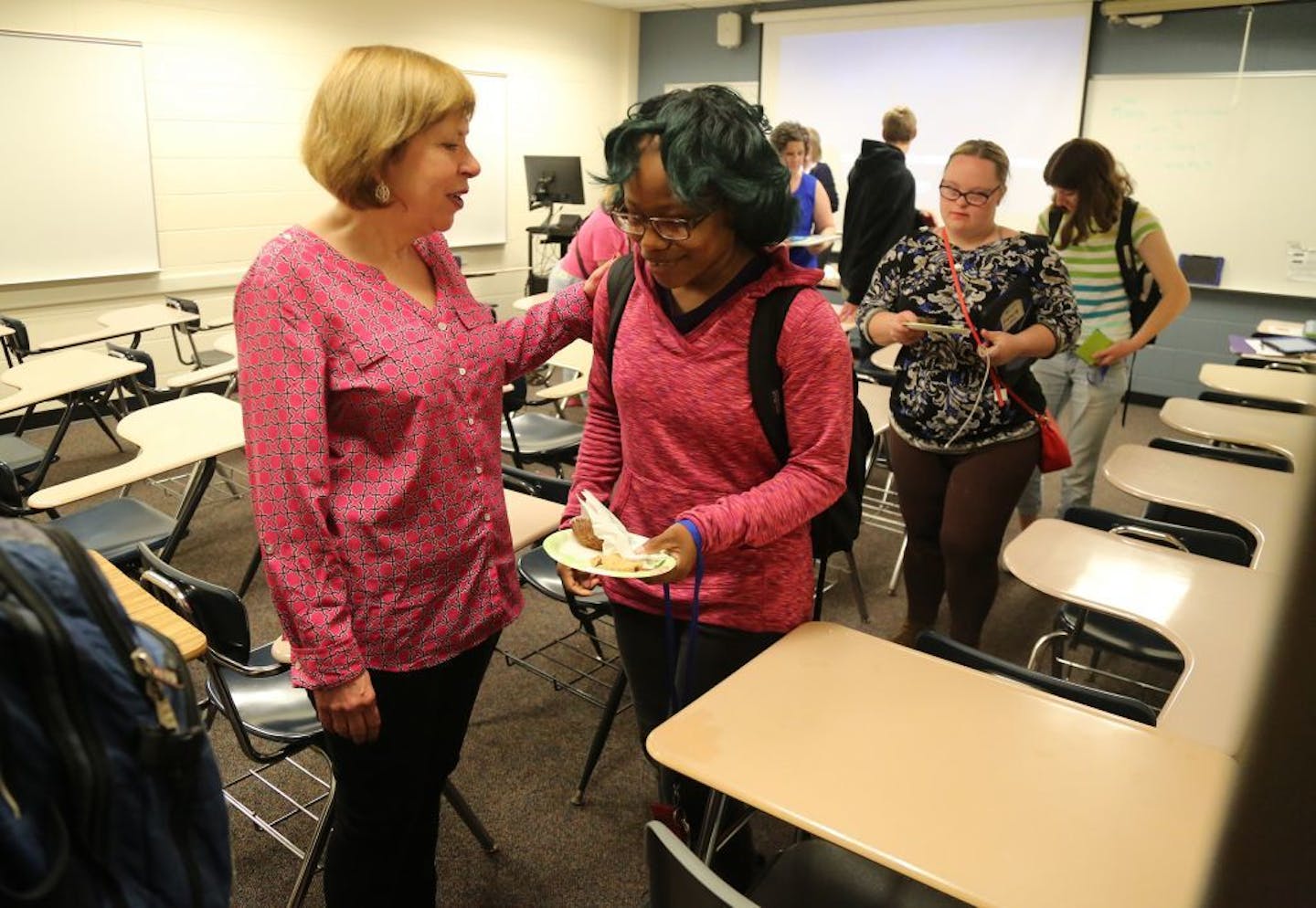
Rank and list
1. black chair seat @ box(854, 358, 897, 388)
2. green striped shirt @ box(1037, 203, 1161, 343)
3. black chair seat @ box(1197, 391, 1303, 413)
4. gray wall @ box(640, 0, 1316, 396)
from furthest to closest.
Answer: gray wall @ box(640, 0, 1316, 396)
black chair seat @ box(854, 358, 897, 388)
black chair seat @ box(1197, 391, 1303, 413)
green striped shirt @ box(1037, 203, 1161, 343)

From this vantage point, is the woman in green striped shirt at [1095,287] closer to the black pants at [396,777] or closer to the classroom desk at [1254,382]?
the classroom desk at [1254,382]

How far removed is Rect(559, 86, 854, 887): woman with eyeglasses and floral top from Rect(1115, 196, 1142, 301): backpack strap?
6.41 feet

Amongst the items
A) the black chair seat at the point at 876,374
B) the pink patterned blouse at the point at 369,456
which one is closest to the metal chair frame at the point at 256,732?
the pink patterned blouse at the point at 369,456

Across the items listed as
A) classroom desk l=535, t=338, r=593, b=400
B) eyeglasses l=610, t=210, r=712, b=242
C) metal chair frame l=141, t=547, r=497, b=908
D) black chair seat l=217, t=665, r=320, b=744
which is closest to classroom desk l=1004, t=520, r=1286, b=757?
eyeglasses l=610, t=210, r=712, b=242

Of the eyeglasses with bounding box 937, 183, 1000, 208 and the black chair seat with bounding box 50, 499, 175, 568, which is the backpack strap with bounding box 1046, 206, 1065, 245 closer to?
the eyeglasses with bounding box 937, 183, 1000, 208

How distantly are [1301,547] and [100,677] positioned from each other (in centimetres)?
85

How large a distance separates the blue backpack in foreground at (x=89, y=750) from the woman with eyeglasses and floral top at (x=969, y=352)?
1.86 meters

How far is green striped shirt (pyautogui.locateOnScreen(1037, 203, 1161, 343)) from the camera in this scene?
9.84 ft

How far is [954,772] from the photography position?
1284mm

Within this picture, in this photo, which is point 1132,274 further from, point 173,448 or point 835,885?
point 173,448

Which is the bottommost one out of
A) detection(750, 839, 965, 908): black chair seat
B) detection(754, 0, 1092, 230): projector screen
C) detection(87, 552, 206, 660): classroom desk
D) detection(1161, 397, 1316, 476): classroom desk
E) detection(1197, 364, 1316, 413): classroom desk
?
detection(750, 839, 965, 908): black chair seat

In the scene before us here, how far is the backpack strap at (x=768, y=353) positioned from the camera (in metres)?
1.36

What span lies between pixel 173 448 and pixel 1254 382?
370 cm

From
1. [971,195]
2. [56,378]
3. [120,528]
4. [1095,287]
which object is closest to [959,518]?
[971,195]
